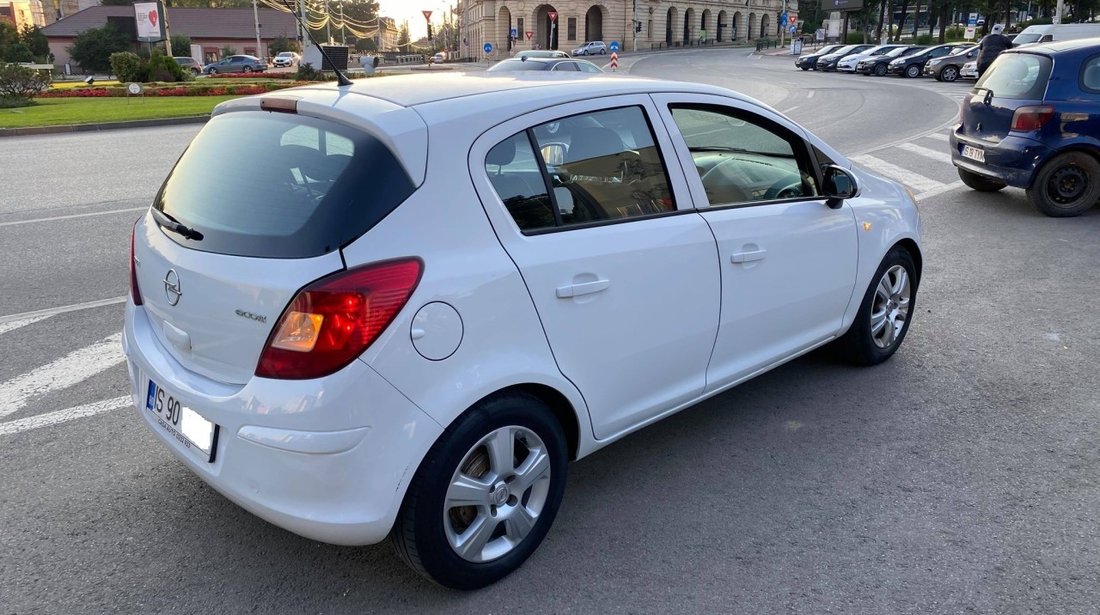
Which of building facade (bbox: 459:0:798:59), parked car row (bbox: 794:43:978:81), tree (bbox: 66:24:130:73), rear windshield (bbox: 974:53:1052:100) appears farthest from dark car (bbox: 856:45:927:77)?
tree (bbox: 66:24:130:73)

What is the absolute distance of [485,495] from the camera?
2.80m

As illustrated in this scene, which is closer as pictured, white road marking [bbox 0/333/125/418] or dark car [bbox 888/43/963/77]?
white road marking [bbox 0/333/125/418]

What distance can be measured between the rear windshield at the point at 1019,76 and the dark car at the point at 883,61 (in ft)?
116

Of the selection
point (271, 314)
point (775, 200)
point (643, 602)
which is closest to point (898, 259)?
point (775, 200)

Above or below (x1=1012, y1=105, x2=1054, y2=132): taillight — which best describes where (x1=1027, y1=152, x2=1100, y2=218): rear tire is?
below

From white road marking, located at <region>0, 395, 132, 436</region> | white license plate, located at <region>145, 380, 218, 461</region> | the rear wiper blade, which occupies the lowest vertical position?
white road marking, located at <region>0, 395, 132, 436</region>

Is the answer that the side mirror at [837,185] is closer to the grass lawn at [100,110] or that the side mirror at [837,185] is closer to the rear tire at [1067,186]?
the rear tire at [1067,186]

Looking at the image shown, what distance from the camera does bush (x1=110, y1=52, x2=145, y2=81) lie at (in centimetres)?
3284

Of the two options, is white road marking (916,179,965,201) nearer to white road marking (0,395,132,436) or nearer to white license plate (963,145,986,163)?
white license plate (963,145,986,163)

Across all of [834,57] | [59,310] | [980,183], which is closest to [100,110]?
[59,310]

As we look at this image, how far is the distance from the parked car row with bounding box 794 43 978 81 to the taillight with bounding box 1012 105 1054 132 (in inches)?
1146

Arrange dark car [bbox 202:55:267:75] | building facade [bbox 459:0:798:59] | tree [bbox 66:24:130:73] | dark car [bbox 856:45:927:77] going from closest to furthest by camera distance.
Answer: dark car [bbox 856:45:927:77]
dark car [bbox 202:55:267:75]
tree [bbox 66:24:130:73]
building facade [bbox 459:0:798:59]

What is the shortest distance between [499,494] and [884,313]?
2.85m

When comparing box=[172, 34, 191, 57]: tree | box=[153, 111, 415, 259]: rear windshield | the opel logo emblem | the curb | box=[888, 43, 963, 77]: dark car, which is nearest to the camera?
box=[153, 111, 415, 259]: rear windshield
